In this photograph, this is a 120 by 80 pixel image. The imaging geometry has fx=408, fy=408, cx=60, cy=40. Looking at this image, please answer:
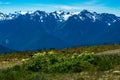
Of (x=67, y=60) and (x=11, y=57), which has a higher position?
(x=67, y=60)

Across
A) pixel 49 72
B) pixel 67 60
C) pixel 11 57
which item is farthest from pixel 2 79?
pixel 11 57

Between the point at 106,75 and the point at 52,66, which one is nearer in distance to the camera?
the point at 106,75

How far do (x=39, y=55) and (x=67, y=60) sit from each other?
1.29 m

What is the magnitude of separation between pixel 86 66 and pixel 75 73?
1.12 meters

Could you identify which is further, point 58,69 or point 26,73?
point 58,69

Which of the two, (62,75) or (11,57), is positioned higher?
(62,75)

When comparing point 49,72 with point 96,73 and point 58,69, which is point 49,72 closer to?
point 58,69

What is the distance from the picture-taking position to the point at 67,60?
18.4 m

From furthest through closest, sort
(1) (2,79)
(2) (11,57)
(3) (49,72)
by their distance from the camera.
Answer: (2) (11,57)
(3) (49,72)
(1) (2,79)

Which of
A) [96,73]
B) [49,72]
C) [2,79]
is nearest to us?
[2,79]

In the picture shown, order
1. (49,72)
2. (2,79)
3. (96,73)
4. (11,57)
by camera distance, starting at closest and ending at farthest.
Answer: (2,79) < (96,73) < (49,72) < (11,57)

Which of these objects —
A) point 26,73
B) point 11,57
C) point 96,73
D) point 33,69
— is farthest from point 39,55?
point 11,57

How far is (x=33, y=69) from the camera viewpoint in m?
18.3

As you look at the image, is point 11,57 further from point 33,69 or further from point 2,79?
point 2,79
